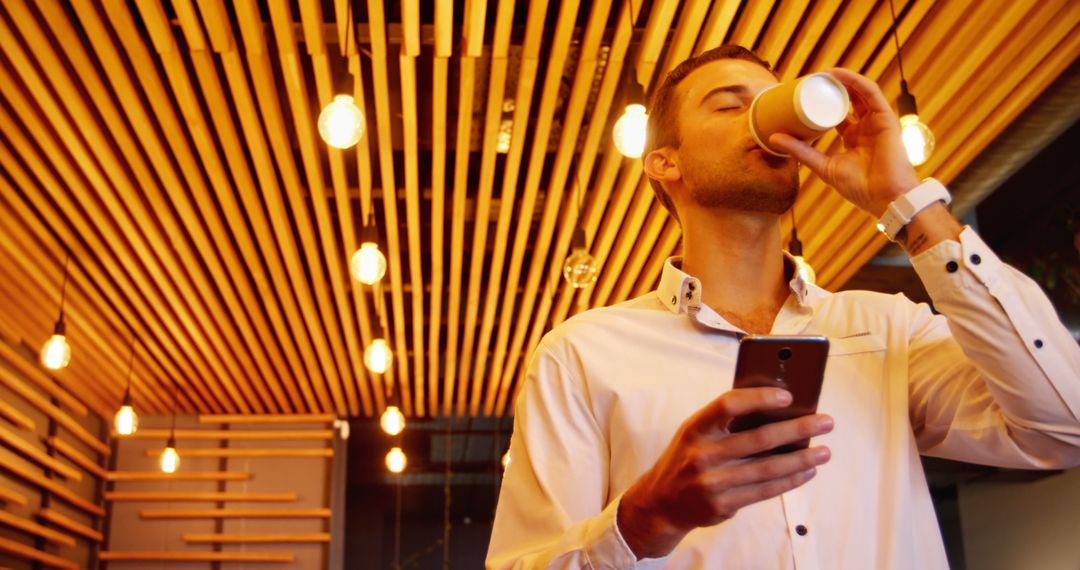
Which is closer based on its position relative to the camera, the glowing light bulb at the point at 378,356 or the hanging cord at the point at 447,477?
the glowing light bulb at the point at 378,356

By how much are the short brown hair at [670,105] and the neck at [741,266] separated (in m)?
0.12

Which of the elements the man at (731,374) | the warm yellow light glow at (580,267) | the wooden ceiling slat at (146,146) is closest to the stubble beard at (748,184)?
the man at (731,374)

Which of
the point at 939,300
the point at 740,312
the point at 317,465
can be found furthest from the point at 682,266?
the point at 317,465

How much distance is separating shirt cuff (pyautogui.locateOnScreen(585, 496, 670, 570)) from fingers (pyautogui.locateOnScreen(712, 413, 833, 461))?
0.70 ft

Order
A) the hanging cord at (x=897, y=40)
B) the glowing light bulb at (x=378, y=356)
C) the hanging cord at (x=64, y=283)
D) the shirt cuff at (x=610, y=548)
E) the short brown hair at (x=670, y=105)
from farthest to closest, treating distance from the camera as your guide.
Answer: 1. the glowing light bulb at (x=378, y=356)
2. the hanging cord at (x=64, y=283)
3. the hanging cord at (x=897, y=40)
4. the short brown hair at (x=670, y=105)
5. the shirt cuff at (x=610, y=548)

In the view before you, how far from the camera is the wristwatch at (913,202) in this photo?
1.47 metres

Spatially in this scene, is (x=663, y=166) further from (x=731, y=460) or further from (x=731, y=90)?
(x=731, y=460)

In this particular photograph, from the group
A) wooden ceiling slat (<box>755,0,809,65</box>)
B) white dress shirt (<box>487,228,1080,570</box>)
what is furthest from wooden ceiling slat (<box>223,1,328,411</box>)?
white dress shirt (<box>487,228,1080,570</box>)

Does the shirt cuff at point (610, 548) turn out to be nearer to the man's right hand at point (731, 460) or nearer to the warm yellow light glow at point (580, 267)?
the man's right hand at point (731, 460)

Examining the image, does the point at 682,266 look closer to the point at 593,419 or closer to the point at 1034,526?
the point at 593,419

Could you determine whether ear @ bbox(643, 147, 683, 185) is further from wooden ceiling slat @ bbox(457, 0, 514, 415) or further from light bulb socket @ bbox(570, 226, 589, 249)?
light bulb socket @ bbox(570, 226, 589, 249)

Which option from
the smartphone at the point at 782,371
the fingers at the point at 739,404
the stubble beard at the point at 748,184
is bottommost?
the fingers at the point at 739,404

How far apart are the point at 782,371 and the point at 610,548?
311mm

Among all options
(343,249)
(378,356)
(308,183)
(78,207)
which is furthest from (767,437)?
(343,249)
